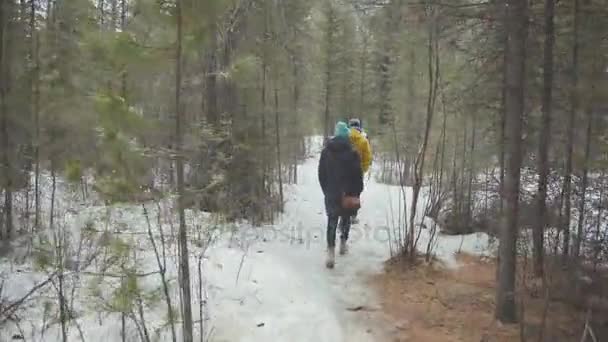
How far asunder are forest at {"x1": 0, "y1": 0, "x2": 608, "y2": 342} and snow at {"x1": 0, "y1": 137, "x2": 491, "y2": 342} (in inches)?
1.8

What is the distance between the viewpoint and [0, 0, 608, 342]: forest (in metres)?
3.84

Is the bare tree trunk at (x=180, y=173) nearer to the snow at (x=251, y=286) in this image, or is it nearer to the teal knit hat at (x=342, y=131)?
the snow at (x=251, y=286)

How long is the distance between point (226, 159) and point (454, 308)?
3718 mm

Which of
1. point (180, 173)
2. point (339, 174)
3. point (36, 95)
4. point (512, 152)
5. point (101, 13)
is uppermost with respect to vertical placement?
point (101, 13)

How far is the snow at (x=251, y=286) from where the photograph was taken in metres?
4.75

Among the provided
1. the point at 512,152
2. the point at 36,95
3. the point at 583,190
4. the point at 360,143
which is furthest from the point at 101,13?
the point at 583,190

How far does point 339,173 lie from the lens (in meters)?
7.25

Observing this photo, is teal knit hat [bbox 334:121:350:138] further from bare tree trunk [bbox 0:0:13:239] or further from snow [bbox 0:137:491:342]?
bare tree trunk [bbox 0:0:13:239]

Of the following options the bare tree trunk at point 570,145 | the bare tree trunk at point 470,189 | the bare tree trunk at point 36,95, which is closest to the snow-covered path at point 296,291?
the bare tree trunk at point 470,189

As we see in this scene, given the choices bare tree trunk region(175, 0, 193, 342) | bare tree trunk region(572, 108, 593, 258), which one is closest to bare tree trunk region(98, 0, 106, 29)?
bare tree trunk region(175, 0, 193, 342)

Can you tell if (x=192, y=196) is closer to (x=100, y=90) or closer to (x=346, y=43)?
(x=100, y=90)

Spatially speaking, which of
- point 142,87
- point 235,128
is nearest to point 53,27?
point 235,128

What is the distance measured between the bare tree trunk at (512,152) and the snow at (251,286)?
4.79ft

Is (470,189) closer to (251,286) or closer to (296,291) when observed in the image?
(296,291)
